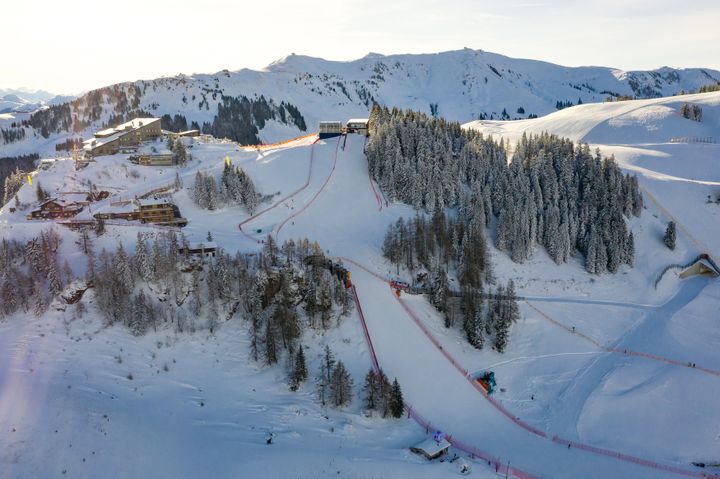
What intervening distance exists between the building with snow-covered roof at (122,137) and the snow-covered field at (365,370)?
9.74 meters

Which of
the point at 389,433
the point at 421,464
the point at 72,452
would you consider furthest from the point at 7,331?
the point at 421,464

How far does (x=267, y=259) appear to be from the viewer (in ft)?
180

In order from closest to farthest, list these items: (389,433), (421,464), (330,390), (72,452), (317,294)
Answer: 1. (72,452)
2. (421,464)
3. (389,433)
4. (330,390)
5. (317,294)

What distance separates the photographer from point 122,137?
89.8 meters

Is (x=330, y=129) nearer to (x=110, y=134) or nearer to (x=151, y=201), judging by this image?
(x=110, y=134)

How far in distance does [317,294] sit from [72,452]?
82.9 feet

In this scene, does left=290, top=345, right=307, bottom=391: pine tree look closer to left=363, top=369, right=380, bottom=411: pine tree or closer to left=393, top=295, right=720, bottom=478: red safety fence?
left=363, top=369, right=380, bottom=411: pine tree

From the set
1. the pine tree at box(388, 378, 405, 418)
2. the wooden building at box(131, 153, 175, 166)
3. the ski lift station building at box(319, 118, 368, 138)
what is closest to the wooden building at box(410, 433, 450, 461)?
the pine tree at box(388, 378, 405, 418)

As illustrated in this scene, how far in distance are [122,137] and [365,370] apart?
6827cm

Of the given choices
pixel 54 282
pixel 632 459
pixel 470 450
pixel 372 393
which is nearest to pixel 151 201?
pixel 54 282

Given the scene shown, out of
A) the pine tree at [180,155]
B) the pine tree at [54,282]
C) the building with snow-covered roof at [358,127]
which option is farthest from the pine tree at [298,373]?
the building with snow-covered roof at [358,127]

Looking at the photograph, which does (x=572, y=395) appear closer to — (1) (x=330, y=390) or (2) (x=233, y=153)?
(1) (x=330, y=390)

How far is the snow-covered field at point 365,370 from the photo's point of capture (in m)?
34.5

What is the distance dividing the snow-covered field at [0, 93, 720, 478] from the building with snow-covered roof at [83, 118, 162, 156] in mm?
9740
